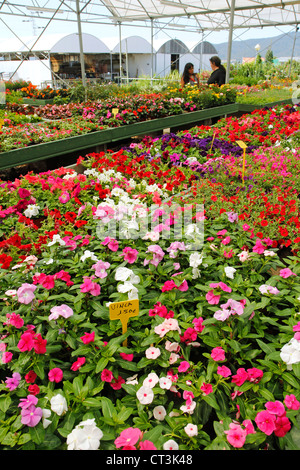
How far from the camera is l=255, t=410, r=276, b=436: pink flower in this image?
1.11 meters

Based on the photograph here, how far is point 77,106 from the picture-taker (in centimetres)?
605

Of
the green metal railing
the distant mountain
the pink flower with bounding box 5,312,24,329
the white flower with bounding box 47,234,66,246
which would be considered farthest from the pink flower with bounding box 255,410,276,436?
the distant mountain

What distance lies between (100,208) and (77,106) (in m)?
4.36

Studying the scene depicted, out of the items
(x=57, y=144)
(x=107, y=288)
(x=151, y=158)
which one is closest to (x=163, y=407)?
(x=107, y=288)

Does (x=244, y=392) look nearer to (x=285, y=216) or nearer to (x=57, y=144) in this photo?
(x=285, y=216)

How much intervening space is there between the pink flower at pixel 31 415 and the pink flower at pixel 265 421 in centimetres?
71

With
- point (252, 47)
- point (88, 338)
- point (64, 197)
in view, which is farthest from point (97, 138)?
point (252, 47)

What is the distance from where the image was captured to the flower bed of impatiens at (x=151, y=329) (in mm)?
1184

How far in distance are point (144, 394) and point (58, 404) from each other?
0.29 meters

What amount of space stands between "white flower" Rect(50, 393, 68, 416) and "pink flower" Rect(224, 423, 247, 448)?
1.77 feet

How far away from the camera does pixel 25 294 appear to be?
1545 mm

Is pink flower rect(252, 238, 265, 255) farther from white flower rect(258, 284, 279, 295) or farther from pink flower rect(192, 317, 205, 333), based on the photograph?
pink flower rect(192, 317, 205, 333)

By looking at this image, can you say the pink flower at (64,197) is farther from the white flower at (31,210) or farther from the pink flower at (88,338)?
the pink flower at (88,338)

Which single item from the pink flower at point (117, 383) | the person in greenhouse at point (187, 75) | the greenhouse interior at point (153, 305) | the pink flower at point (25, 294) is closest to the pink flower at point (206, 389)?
the greenhouse interior at point (153, 305)
